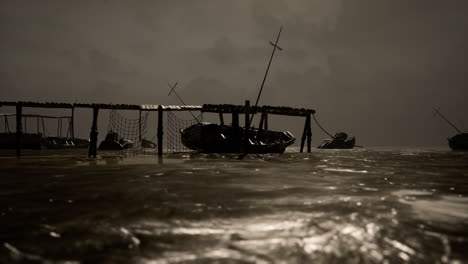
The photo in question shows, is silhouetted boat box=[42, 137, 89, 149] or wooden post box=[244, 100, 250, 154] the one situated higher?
wooden post box=[244, 100, 250, 154]

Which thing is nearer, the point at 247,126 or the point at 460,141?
the point at 247,126

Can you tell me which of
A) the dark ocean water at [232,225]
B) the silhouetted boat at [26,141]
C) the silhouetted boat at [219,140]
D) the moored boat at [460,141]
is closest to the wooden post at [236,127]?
the silhouetted boat at [219,140]

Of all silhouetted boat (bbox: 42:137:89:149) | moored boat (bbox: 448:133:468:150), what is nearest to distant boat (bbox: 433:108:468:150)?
moored boat (bbox: 448:133:468:150)

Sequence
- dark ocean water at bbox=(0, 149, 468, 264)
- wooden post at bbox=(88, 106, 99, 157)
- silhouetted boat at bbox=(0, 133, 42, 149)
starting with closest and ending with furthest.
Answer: dark ocean water at bbox=(0, 149, 468, 264)
wooden post at bbox=(88, 106, 99, 157)
silhouetted boat at bbox=(0, 133, 42, 149)

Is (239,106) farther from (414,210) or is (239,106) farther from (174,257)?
(174,257)

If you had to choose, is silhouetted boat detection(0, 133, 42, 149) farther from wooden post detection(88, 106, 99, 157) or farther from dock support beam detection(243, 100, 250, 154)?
dock support beam detection(243, 100, 250, 154)

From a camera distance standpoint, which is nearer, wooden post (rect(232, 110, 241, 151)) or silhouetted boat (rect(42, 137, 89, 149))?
wooden post (rect(232, 110, 241, 151))

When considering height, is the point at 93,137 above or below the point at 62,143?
above

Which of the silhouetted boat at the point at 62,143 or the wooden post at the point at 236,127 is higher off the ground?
the wooden post at the point at 236,127

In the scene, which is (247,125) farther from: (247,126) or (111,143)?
(111,143)

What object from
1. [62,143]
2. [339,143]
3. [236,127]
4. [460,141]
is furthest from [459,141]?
[62,143]

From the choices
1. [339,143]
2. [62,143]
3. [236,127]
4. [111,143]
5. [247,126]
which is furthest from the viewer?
[339,143]

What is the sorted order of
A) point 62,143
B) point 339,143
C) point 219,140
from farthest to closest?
point 339,143, point 62,143, point 219,140

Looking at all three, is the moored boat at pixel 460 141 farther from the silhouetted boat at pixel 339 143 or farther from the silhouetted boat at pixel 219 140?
the silhouetted boat at pixel 219 140
